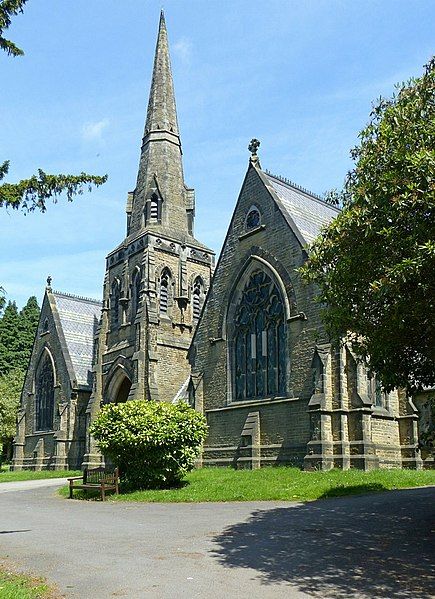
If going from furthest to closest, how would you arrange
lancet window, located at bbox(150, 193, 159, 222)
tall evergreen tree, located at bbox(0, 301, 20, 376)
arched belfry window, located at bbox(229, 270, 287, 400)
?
tall evergreen tree, located at bbox(0, 301, 20, 376), lancet window, located at bbox(150, 193, 159, 222), arched belfry window, located at bbox(229, 270, 287, 400)

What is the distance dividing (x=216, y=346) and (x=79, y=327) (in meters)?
22.9

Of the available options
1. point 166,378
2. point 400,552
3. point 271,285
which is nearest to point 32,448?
point 166,378

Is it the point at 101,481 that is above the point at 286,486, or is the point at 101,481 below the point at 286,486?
above

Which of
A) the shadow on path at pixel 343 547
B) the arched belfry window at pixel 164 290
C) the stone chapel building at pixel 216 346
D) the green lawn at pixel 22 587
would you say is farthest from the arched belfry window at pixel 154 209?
the green lawn at pixel 22 587

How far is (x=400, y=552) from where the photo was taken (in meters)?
10.2

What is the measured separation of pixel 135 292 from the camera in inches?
1599

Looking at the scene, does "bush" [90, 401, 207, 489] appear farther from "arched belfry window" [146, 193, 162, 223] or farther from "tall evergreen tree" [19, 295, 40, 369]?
"tall evergreen tree" [19, 295, 40, 369]

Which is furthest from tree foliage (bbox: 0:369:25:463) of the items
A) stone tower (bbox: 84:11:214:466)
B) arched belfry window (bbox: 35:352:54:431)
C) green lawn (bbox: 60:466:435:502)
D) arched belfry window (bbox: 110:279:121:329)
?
green lawn (bbox: 60:466:435:502)

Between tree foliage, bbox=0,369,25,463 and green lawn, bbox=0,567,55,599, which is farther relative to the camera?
tree foliage, bbox=0,369,25,463

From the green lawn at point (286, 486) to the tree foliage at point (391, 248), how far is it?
19.7ft

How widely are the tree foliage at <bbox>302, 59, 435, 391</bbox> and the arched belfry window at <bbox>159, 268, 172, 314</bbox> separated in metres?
27.2

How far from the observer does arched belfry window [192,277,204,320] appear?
42.3 metres

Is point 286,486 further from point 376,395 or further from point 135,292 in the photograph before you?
point 135,292

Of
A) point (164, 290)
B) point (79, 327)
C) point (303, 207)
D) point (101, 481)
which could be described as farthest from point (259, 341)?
point (79, 327)
